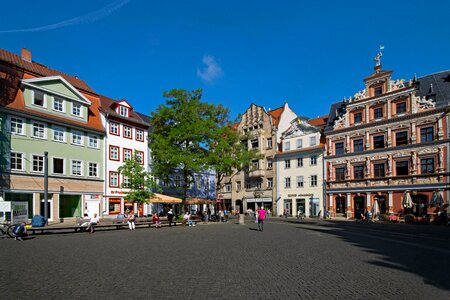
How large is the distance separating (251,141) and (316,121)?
10.9m

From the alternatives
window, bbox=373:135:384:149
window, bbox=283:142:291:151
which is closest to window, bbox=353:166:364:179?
window, bbox=373:135:384:149

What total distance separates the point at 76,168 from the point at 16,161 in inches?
259

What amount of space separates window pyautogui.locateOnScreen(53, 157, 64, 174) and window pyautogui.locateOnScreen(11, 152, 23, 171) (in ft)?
11.2

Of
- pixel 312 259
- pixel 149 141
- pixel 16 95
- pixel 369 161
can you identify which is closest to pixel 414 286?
pixel 312 259

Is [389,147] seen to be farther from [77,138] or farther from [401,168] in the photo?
[77,138]

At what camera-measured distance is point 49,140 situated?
1383 inches

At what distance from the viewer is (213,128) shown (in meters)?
40.5

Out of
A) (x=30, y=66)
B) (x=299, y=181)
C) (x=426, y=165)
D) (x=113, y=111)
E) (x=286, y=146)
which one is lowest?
(x=299, y=181)

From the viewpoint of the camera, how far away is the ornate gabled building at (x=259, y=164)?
58044 millimetres

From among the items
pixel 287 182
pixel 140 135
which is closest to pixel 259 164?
pixel 287 182

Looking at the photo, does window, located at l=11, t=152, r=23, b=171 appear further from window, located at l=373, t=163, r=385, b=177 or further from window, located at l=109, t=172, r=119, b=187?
window, located at l=373, t=163, r=385, b=177

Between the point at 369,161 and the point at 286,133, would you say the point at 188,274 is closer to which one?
the point at 369,161

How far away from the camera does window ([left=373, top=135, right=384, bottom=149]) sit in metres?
44.6

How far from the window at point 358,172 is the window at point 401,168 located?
4.44 metres
